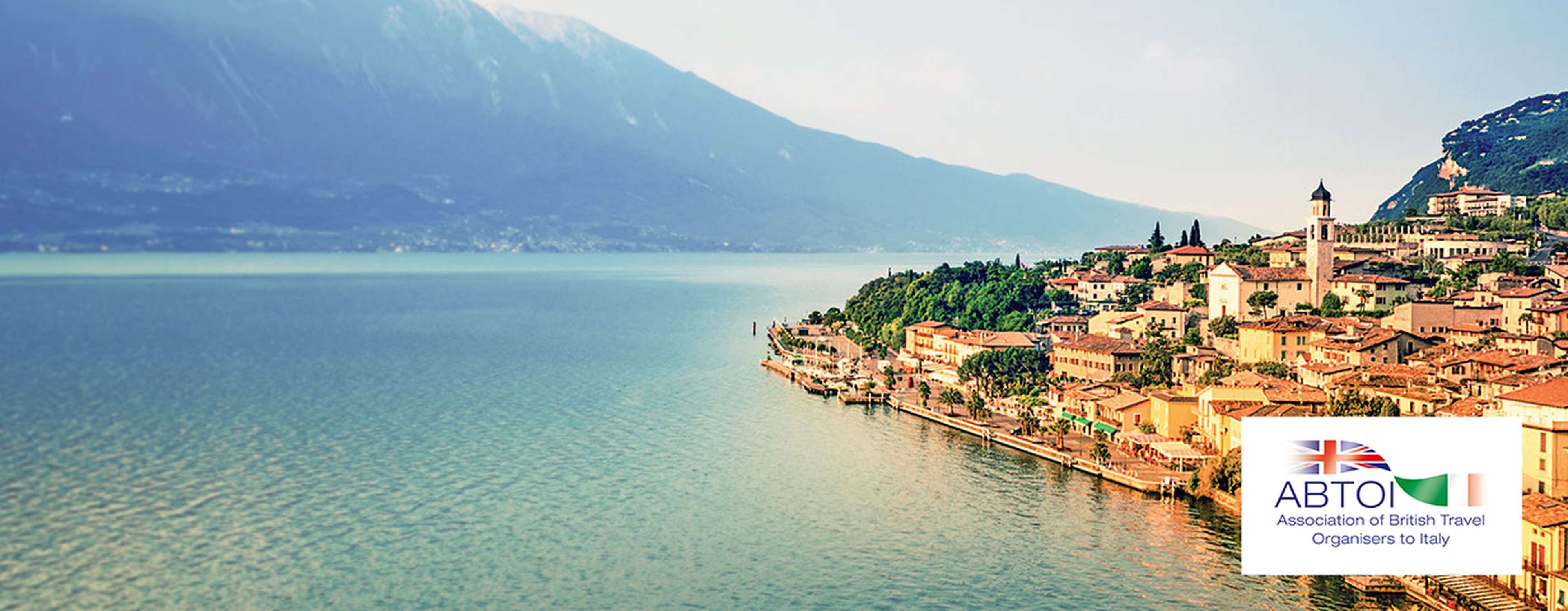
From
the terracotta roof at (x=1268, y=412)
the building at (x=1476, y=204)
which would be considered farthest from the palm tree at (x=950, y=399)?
the building at (x=1476, y=204)

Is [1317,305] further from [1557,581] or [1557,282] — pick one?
[1557,581]

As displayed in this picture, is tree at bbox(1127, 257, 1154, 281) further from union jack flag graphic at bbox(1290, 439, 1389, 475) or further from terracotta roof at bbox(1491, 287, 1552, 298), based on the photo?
union jack flag graphic at bbox(1290, 439, 1389, 475)

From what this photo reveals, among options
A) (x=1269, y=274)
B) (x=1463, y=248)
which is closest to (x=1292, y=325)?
(x=1269, y=274)

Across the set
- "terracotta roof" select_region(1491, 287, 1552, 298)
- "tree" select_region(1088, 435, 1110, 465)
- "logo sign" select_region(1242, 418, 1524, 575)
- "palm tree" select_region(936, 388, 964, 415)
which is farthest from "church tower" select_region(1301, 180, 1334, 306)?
"logo sign" select_region(1242, 418, 1524, 575)

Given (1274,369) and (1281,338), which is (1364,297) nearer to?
(1281,338)

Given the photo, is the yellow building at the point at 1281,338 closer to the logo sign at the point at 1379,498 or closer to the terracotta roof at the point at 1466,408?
the terracotta roof at the point at 1466,408

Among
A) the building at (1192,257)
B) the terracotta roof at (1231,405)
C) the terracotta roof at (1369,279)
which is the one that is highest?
the building at (1192,257)
